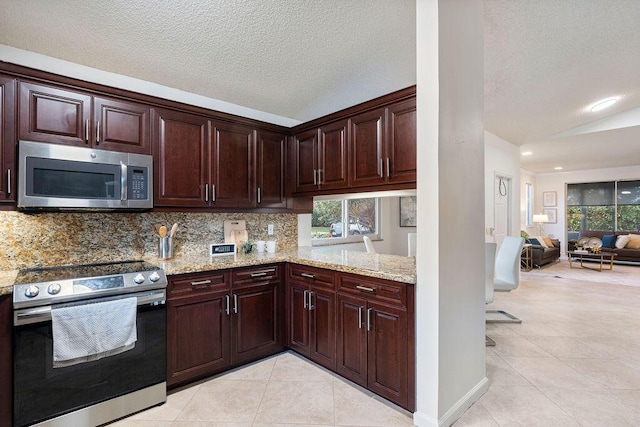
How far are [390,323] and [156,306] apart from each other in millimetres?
1561

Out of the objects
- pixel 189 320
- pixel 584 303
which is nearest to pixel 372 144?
pixel 189 320

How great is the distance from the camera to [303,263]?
268cm

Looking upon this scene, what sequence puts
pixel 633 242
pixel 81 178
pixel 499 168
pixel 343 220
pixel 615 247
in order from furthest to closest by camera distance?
pixel 615 247 < pixel 633 242 < pixel 343 220 < pixel 499 168 < pixel 81 178

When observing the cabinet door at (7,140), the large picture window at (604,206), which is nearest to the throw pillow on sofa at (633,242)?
the large picture window at (604,206)

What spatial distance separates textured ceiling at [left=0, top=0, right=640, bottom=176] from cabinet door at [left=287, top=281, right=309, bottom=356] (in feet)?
6.17

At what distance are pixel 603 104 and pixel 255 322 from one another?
17.6ft

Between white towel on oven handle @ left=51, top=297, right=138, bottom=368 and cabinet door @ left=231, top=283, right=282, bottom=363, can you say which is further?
cabinet door @ left=231, top=283, right=282, bottom=363

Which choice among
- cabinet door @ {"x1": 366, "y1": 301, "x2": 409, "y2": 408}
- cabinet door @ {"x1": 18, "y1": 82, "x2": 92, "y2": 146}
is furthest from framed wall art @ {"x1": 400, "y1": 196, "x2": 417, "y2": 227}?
cabinet door @ {"x1": 18, "y1": 82, "x2": 92, "y2": 146}

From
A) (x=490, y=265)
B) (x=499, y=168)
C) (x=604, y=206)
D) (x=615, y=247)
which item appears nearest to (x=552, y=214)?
(x=604, y=206)

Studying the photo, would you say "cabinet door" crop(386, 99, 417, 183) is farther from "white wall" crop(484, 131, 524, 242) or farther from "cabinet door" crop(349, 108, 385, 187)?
"white wall" crop(484, 131, 524, 242)

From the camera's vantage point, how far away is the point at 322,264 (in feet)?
8.21

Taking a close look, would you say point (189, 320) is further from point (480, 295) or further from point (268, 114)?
point (268, 114)

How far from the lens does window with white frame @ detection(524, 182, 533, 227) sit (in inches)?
368

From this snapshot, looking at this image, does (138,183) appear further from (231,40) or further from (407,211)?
(407,211)
